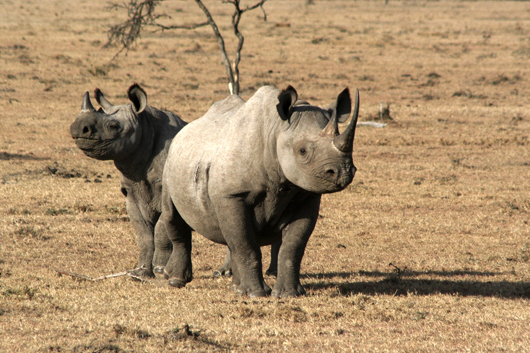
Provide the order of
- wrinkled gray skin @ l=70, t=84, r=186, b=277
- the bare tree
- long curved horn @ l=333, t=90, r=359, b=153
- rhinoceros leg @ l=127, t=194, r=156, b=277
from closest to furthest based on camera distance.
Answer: long curved horn @ l=333, t=90, r=359, b=153 → wrinkled gray skin @ l=70, t=84, r=186, b=277 → rhinoceros leg @ l=127, t=194, r=156, b=277 → the bare tree

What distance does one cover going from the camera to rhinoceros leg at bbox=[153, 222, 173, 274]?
7.61 meters

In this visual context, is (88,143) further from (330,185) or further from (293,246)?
(330,185)

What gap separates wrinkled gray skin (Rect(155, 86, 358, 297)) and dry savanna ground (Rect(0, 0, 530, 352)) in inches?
17.0

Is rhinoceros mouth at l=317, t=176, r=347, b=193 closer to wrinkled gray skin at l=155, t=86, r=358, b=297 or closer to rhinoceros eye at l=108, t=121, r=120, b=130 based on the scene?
wrinkled gray skin at l=155, t=86, r=358, b=297

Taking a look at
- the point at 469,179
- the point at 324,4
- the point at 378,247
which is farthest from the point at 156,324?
the point at 324,4

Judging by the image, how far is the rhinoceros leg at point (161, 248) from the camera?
25.0 feet

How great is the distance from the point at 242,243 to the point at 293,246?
452 millimetres

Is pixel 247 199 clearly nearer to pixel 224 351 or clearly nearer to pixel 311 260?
pixel 224 351

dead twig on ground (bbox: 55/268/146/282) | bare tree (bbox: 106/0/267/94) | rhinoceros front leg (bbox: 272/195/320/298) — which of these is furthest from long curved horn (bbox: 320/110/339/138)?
bare tree (bbox: 106/0/267/94)

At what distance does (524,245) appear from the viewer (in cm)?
924

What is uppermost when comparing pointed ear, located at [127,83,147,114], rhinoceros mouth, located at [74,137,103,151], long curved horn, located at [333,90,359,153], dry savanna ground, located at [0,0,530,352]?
long curved horn, located at [333,90,359,153]

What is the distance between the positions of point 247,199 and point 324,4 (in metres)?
56.0

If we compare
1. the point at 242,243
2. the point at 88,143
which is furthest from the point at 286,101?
the point at 88,143

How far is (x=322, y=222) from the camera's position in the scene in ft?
34.3
